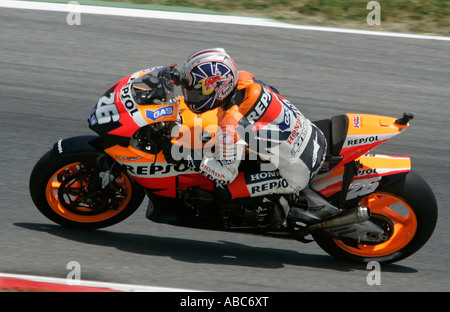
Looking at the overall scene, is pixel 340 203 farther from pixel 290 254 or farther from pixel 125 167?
pixel 125 167

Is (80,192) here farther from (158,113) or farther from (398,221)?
(398,221)

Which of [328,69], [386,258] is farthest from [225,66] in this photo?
[328,69]

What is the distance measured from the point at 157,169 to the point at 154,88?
0.60 metres

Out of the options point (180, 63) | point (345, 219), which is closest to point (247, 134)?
point (345, 219)

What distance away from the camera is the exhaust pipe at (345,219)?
5.45 metres

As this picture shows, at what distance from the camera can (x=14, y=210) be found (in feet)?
20.0

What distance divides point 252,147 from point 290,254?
119 centimetres

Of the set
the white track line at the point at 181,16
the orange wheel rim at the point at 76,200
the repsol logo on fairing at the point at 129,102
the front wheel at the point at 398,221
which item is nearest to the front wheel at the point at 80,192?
the orange wheel rim at the point at 76,200

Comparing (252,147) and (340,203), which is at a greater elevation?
(252,147)

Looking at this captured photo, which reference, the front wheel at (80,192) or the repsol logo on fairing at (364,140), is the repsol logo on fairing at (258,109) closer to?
the repsol logo on fairing at (364,140)

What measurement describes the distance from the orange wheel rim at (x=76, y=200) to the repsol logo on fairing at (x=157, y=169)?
24 cm

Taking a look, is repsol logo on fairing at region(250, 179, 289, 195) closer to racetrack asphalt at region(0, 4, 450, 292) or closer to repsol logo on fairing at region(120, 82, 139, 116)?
racetrack asphalt at region(0, 4, 450, 292)

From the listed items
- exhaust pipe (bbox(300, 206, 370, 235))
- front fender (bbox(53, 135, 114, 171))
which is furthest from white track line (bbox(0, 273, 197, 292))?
exhaust pipe (bbox(300, 206, 370, 235))

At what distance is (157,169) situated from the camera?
5379mm
